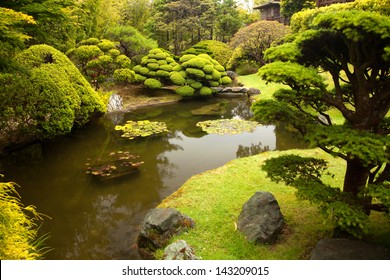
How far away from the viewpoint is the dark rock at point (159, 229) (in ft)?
20.4

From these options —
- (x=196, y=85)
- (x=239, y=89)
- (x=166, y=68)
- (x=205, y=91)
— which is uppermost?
(x=166, y=68)

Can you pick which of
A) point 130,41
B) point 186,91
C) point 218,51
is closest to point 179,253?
point 186,91

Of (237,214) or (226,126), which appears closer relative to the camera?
(237,214)

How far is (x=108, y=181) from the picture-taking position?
31.0 feet

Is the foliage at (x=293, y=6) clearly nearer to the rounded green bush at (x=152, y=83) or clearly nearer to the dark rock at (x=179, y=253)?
the rounded green bush at (x=152, y=83)

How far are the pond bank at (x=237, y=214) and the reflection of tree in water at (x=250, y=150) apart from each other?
4.59ft

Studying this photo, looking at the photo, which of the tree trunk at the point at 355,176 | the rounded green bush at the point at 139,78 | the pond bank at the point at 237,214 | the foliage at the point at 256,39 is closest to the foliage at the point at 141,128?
the pond bank at the point at 237,214

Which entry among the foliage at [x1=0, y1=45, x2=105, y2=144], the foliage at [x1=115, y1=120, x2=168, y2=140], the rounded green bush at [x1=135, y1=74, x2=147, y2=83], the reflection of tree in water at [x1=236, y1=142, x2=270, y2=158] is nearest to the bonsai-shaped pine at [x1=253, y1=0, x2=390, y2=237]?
the reflection of tree in water at [x1=236, y1=142, x2=270, y2=158]

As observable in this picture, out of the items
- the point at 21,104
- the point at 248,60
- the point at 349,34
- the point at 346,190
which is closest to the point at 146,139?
the point at 21,104

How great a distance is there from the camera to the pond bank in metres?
5.70

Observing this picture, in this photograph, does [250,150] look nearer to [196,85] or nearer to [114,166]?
[114,166]

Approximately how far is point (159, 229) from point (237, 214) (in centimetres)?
189

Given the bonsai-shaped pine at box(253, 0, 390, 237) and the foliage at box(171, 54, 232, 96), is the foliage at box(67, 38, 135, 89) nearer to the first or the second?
the foliage at box(171, 54, 232, 96)

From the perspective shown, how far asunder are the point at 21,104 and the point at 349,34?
10.3 m
